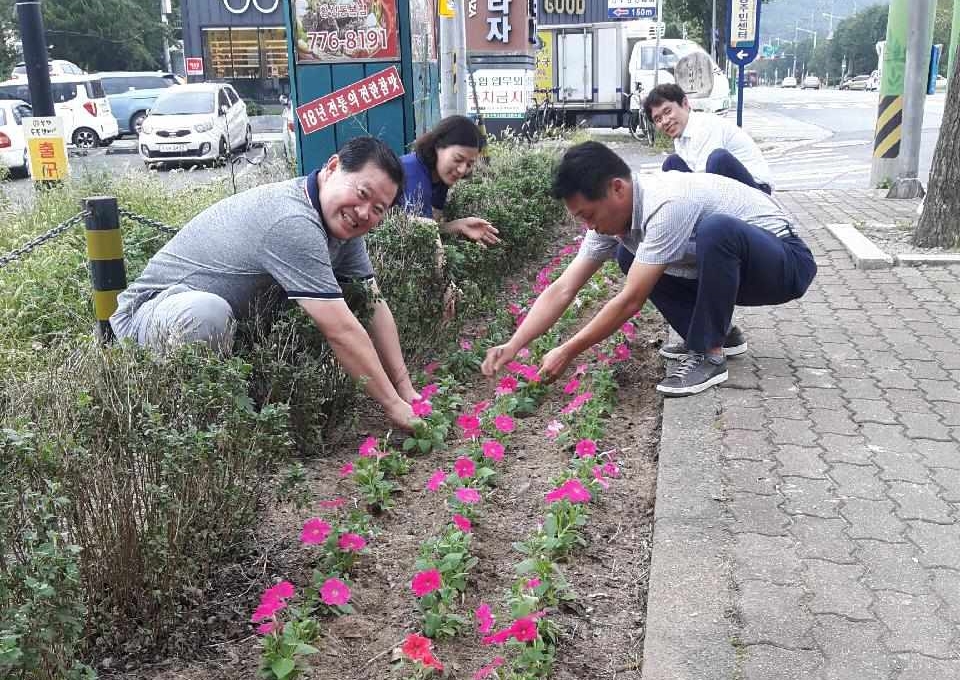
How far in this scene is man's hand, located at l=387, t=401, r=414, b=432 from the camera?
367 cm

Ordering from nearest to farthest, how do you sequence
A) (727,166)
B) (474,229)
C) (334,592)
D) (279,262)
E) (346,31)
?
1. (334,592)
2. (279,262)
3. (474,229)
4. (727,166)
5. (346,31)

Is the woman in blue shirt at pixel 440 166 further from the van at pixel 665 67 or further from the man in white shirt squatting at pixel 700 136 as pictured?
the van at pixel 665 67

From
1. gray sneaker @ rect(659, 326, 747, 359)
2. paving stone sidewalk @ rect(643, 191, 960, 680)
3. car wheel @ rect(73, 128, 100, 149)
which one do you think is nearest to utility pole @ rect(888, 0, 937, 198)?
paving stone sidewalk @ rect(643, 191, 960, 680)

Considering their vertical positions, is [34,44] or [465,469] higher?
[34,44]

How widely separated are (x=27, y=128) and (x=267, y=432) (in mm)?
6979

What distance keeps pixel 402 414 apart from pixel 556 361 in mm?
728

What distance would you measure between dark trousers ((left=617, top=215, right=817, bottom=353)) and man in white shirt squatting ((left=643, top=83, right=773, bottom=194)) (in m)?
1.88

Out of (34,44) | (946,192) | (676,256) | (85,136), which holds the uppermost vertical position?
(34,44)

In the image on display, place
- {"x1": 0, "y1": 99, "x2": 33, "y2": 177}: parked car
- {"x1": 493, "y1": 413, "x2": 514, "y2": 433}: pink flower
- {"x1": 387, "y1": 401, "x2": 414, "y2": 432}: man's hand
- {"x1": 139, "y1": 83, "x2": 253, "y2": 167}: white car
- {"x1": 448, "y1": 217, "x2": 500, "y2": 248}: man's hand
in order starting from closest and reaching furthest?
1. {"x1": 493, "y1": 413, "x2": 514, "y2": 433}: pink flower
2. {"x1": 387, "y1": 401, "x2": 414, "y2": 432}: man's hand
3. {"x1": 448, "y1": 217, "x2": 500, "y2": 248}: man's hand
4. {"x1": 0, "y1": 99, "x2": 33, "y2": 177}: parked car
5. {"x1": 139, "y1": 83, "x2": 253, "y2": 167}: white car

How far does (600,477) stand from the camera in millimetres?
3369

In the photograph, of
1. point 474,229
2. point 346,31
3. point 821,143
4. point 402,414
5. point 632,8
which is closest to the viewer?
point 402,414

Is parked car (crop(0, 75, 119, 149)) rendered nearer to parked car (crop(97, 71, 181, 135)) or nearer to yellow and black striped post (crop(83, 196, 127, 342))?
parked car (crop(97, 71, 181, 135))

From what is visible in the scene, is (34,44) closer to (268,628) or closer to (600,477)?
(600,477)

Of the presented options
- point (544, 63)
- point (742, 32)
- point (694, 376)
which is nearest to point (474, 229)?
point (694, 376)
